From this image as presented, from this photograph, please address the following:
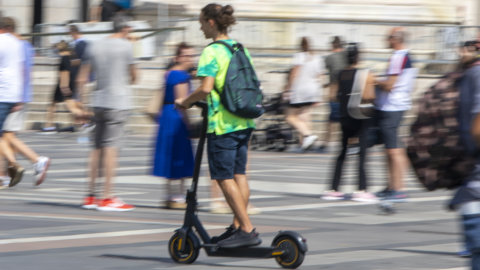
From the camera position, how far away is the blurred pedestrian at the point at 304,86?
17.5 metres

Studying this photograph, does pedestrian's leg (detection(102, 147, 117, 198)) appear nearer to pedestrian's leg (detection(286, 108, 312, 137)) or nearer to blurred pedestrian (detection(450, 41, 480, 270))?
blurred pedestrian (detection(450, 41, 480, 270))

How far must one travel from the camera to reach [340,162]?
1180 cm

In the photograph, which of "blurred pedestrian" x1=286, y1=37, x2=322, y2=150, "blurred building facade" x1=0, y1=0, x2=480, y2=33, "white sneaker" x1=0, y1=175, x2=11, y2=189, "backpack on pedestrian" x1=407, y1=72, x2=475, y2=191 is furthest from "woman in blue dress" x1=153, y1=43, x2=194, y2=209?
"blurred building facade" x1=0, y1=0, x2=480, y2=33

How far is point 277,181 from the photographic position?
44.1ft

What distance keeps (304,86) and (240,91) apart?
33.5ft

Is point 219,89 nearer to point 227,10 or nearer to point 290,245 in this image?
point 227,10

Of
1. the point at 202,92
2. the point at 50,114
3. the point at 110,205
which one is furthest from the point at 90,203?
the point at 50,114

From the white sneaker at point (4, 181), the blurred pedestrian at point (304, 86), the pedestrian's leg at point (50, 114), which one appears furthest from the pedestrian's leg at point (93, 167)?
the pedestrian's leg at point (50, 114)

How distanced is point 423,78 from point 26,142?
8.22 metres

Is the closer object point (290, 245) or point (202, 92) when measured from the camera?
point (290, 245)

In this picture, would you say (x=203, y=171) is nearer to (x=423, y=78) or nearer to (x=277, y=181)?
(x=277, y=181)

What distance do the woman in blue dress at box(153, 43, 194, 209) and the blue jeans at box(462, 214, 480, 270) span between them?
547 centimetres

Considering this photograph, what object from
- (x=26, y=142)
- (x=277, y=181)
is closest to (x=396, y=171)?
(x=277, y=181)

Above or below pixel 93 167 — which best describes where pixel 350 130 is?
Result: above
